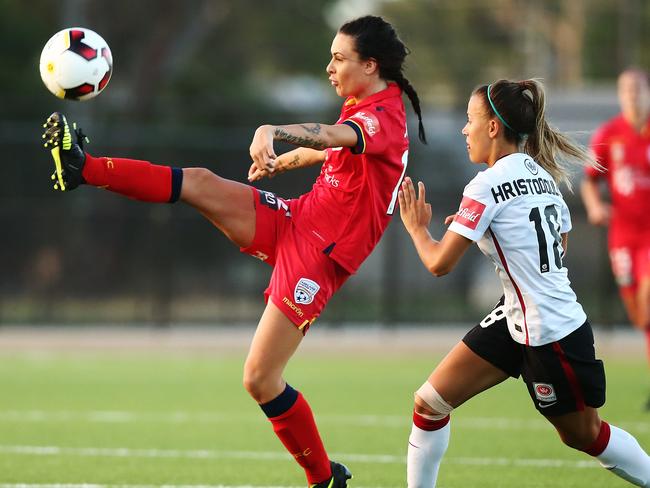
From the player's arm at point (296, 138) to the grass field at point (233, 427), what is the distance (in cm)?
212

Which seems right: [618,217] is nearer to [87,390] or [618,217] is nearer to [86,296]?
[87,390]

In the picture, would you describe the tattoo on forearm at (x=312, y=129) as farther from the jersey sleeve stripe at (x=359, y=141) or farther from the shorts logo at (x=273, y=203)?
the shorts logo at (x=273, y=203)

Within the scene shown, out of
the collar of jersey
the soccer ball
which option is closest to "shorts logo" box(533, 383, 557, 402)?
the collar of jersey

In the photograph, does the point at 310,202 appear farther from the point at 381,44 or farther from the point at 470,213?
the point at 470,213

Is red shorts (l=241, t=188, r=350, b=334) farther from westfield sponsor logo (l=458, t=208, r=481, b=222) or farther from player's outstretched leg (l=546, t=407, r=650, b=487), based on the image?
player's outstretched leg (l=546, t=407, r=650, b=487)

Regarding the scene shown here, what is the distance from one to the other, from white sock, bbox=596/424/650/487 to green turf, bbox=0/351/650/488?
1092 mm

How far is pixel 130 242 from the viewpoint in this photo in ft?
59.8

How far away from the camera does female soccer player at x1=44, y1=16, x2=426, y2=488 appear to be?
18.3ft

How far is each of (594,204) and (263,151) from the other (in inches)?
202

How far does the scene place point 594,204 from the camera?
9688 millimetres

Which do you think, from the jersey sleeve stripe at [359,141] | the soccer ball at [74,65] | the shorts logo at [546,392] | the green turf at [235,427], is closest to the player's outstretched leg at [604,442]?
the shorts logo at [546,392]

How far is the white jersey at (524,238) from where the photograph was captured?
5.19m

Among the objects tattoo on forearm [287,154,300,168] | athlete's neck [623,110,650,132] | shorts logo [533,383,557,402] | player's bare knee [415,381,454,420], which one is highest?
tattoo on forearm [287,154,300,168]

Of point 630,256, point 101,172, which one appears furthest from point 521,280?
point 630,256
